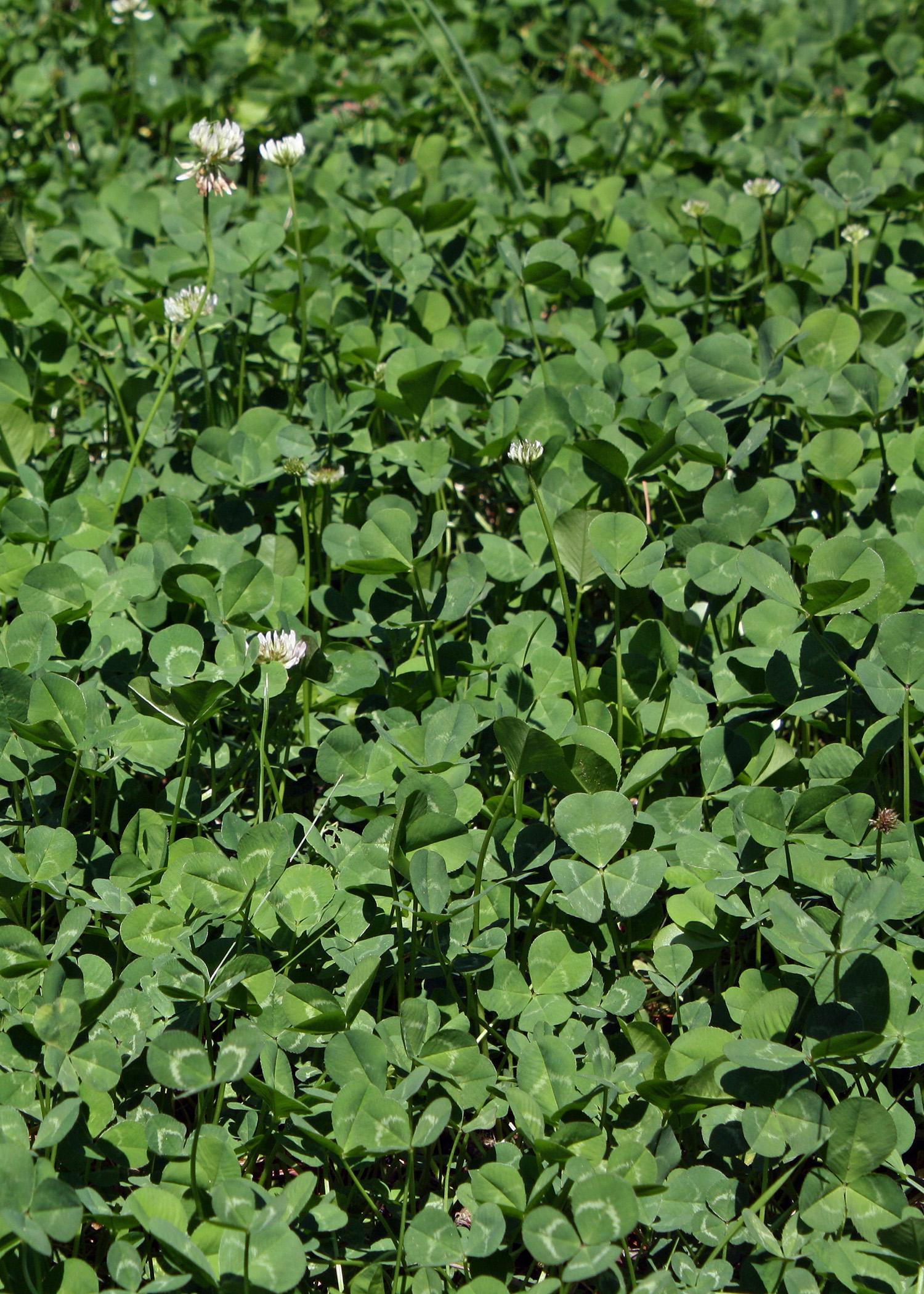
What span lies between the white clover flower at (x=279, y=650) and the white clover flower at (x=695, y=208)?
1452 mm

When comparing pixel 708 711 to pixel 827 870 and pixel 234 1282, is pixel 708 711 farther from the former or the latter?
pixel 234 1282

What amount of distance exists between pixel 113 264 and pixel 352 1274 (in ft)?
6.90

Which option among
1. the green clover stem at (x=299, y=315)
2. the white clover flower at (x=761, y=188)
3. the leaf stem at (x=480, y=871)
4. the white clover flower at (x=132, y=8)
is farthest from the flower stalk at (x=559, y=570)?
the white clover flower at (x=132, y=8)

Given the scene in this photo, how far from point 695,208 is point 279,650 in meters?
1.54

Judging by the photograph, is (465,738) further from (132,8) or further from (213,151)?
(132,8)

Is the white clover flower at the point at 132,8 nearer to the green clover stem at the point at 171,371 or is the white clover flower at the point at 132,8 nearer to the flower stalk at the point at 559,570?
the green clover stem at the point at 171,371

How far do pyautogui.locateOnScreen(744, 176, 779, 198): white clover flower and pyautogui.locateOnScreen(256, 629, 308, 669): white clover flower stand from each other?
5.48 ft

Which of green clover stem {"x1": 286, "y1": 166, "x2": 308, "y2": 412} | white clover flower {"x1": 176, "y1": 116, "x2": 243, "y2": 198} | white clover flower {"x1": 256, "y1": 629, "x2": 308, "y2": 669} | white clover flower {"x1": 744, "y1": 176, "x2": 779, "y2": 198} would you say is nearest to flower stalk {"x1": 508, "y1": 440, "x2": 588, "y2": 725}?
white clover flower {"x1": 256, "y1": 629, "x2": 308, "y2": 669}

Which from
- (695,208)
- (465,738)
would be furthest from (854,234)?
(465,738)

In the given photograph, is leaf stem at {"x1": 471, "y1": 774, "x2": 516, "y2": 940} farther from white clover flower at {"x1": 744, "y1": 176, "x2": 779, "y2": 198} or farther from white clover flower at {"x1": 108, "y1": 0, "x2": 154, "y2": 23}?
white clover flower at {"x1": 108, "y1": 0, "x2": 154, "y2": 23}

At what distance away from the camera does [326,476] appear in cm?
195

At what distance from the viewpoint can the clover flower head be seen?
1.94 meters

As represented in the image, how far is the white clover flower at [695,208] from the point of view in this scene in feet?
8.39

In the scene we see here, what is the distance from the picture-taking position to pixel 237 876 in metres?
1.42
